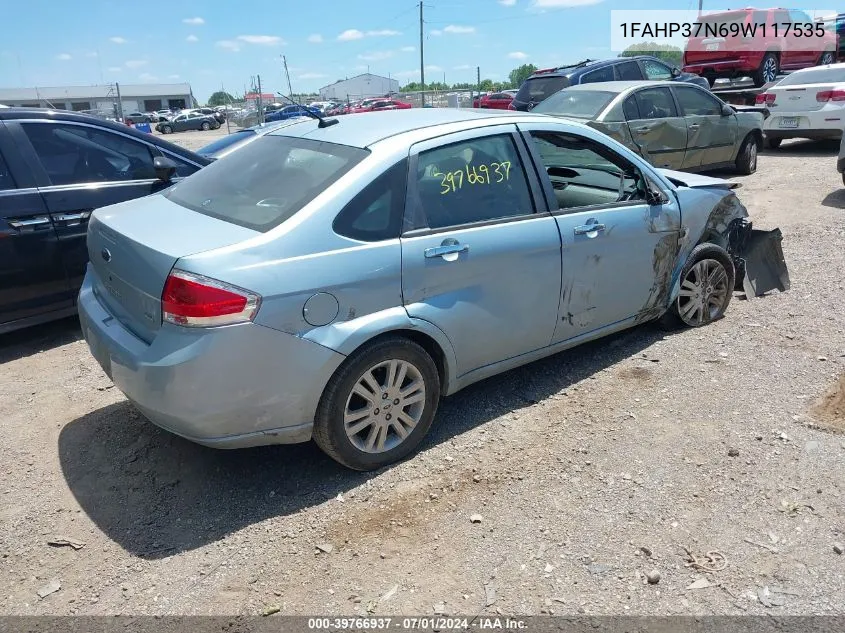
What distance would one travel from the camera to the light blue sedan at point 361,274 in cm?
285

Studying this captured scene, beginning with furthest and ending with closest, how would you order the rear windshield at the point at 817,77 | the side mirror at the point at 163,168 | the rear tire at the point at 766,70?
the rear tire at the point at 766,70, the rear windshield at the point at 817,77, the side mirror at the point at 163,168

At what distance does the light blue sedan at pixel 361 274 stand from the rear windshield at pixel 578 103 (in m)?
4.67

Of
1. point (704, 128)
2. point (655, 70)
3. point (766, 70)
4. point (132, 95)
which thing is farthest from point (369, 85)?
point (704, 128)

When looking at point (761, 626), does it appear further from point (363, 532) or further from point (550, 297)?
point (550, 297)

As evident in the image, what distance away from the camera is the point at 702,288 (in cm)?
502

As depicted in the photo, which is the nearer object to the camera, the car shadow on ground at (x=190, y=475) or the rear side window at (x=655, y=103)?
the car shadow on ground at (x=190, y=475)

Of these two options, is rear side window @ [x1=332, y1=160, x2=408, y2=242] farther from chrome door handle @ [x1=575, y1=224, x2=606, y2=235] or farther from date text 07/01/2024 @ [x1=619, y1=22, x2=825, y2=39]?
date text 07/01/2024 @ [x1=619, y1=22, x2=825, y2=39]

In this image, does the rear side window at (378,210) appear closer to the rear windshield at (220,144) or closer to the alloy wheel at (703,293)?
the alloy wheel at (703,293)

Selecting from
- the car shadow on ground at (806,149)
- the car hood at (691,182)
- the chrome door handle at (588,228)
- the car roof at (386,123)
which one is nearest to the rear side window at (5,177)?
the car roof at (386,123)

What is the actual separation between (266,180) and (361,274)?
0.83m

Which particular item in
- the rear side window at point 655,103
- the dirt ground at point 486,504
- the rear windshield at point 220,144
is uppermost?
the rear side window at point 655,103

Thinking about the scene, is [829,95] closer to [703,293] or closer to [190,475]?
[703,293]

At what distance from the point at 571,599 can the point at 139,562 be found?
5.87 ft

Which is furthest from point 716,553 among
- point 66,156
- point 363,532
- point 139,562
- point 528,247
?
point 66,156
